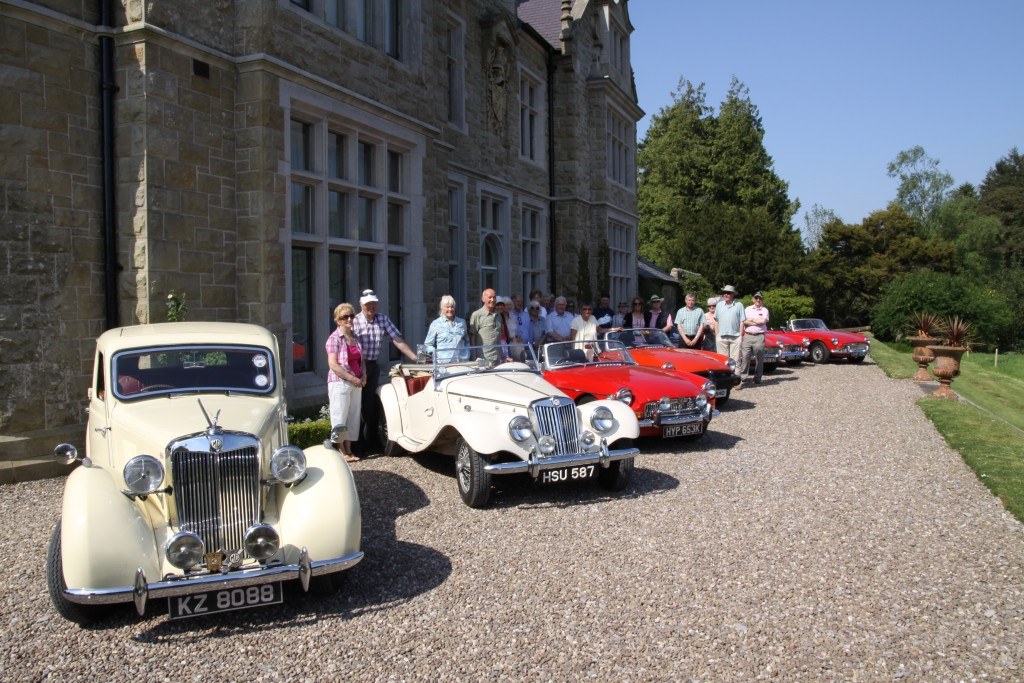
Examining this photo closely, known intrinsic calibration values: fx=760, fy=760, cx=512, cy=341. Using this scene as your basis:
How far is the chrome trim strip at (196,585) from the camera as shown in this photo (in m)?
3.67

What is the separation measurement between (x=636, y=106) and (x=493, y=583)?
20.0m

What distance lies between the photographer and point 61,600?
151 inches

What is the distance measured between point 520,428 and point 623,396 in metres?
2.29

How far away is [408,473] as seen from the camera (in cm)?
747

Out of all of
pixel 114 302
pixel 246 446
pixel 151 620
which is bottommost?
pixel 151 620

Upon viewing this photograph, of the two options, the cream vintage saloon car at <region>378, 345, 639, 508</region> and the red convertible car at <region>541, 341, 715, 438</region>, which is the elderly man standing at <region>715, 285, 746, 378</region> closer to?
the red convertible car at <region>541, 341, 715, 438</region>

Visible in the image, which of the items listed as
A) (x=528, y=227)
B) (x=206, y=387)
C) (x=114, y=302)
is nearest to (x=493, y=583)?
(x=206, y=387)

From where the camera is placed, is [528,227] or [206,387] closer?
[206,387]

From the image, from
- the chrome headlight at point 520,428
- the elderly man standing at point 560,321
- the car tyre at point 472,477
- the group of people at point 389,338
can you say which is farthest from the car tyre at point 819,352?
the car tyre at point 472,477

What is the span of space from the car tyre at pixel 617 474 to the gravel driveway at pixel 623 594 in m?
0.10

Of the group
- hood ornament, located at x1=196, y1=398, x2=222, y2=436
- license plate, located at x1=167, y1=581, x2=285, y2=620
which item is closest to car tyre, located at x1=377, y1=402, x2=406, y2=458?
hood ornament, located at x1=196, y1=398, x2=222, y2=436

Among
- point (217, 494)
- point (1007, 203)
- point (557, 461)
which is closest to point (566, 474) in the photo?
point (557, 461)

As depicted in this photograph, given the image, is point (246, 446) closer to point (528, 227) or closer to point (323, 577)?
point (323, 577)

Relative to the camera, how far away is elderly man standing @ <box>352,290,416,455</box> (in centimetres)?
821
